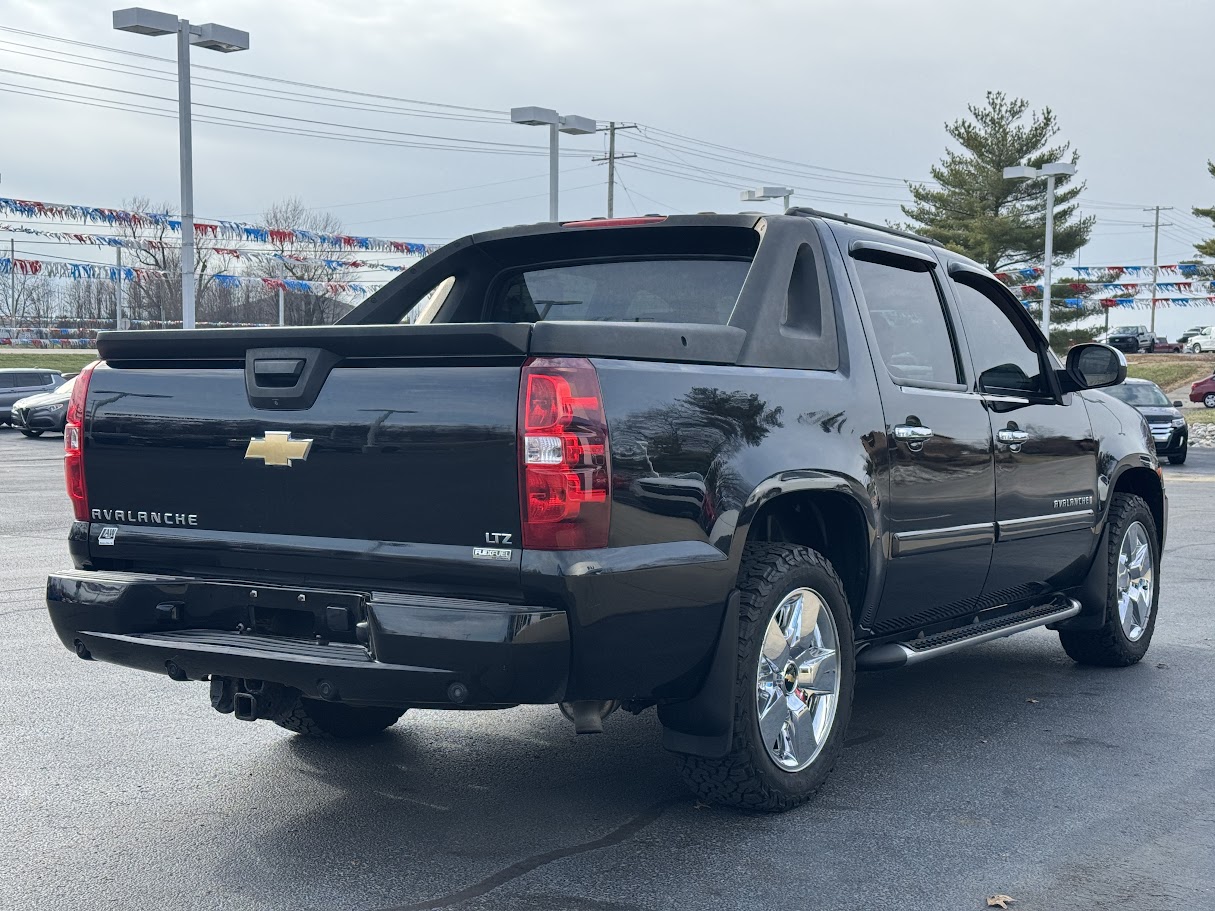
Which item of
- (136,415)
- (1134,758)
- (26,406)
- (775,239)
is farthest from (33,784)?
(26,406)

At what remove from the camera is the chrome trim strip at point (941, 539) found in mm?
4949

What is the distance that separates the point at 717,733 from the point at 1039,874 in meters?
0.97

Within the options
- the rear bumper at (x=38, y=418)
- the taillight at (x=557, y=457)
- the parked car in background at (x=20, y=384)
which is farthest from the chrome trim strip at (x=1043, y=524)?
the parked car in background at (x=20, y=384)

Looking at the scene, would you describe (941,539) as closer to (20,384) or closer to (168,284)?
(20,384)

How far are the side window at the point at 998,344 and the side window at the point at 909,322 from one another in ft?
0.69

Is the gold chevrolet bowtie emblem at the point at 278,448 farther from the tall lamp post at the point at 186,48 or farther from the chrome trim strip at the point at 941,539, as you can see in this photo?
the tall lamp post at the point at 186,48

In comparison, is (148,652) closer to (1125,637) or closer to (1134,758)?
(1134,758)

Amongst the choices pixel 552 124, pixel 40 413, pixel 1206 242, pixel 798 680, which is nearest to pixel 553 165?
pixel 552 124

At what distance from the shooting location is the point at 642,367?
12.7ft

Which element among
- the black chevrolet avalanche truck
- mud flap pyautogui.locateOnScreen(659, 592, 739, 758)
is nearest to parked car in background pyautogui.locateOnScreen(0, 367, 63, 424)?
the black chevrolet avalanche truck

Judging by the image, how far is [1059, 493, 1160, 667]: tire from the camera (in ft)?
21.8

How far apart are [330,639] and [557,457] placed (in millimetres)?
878

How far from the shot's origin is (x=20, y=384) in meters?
35.2

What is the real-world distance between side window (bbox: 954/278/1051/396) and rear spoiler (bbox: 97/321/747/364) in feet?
6.07
